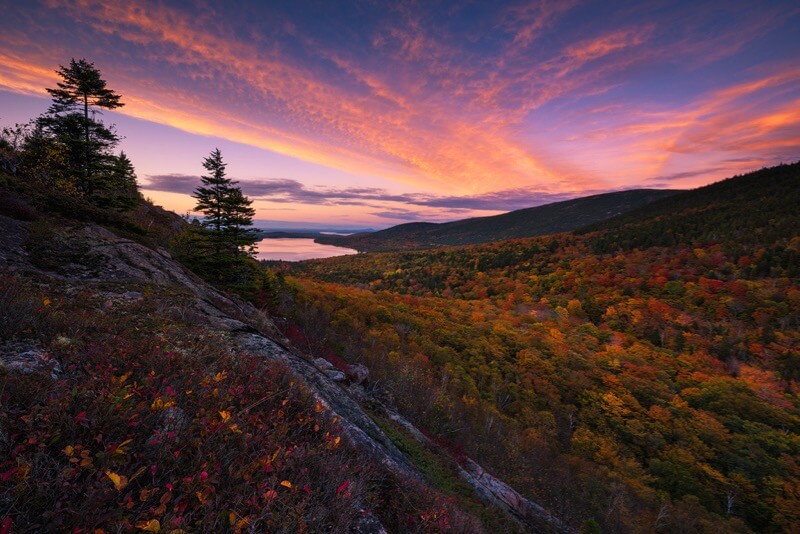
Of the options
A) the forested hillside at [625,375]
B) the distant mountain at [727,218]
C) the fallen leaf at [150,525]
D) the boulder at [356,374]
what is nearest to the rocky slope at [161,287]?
the boulder at [356,374]

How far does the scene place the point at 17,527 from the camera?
7.09 ft

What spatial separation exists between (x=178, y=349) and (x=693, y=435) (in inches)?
2047

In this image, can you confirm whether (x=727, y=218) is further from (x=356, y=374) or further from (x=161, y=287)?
(x=161, y=287)

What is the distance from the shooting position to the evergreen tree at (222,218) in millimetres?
20125

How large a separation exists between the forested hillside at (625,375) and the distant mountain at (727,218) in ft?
4.52

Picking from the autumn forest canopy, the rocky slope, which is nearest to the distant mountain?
the autumn forest canopy

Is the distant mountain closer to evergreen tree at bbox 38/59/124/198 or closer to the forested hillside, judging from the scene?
the forested hillside

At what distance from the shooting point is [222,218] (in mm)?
20844

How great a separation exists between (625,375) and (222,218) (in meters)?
52.6

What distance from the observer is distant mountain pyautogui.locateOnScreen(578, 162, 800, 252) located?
78.8m

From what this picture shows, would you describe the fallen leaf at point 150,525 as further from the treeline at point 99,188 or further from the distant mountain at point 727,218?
the distant mountain at point 727,218

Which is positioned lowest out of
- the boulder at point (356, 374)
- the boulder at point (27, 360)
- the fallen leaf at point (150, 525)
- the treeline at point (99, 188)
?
the boulder at point (356, 374)

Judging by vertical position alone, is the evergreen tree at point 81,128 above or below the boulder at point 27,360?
above

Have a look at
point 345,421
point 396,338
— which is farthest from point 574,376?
point 345,421
